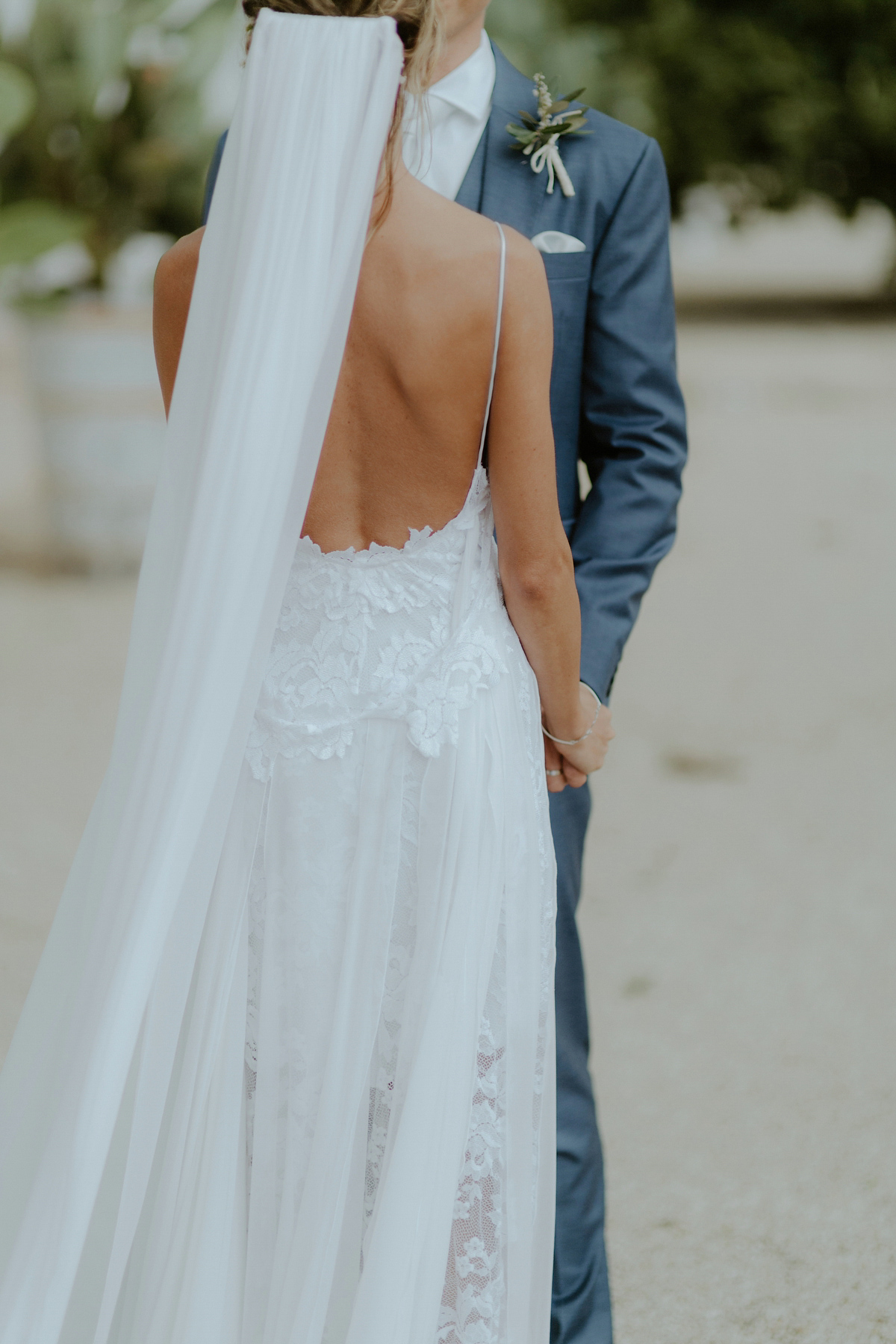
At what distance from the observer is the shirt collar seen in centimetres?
202

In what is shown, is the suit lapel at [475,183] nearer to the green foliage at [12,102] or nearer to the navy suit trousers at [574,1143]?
the navy suit trousers at [574,1143]

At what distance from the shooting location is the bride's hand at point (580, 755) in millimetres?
1889

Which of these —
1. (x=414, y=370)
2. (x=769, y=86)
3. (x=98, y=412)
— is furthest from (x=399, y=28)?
(x=769, y=86)

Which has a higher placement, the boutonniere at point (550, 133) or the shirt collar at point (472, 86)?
the shirt collar at point (472, 86)

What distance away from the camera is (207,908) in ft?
5.51

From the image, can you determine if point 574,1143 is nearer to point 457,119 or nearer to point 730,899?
point 457,119

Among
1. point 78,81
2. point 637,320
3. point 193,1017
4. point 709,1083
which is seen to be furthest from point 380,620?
point 78,81

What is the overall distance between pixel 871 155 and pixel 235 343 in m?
21.9

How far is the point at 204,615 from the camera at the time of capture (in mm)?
1593

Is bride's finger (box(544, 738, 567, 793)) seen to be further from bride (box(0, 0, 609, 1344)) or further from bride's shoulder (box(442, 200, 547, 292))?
bride's shoulder (box(442, 200, 547, 292))

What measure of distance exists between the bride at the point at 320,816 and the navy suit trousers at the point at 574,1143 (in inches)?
15.5

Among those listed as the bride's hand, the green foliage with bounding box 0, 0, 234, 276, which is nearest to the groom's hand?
the bride's hand

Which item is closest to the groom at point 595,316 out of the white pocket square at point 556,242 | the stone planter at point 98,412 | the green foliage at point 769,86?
the white pocket square at point 556,242

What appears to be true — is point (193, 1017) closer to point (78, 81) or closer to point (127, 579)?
point (127, 579)
